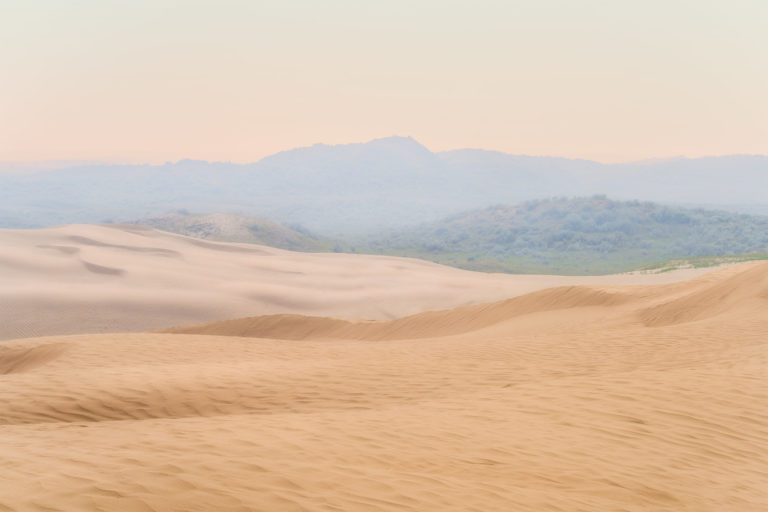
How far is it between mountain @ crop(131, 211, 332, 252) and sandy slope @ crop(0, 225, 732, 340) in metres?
71.2

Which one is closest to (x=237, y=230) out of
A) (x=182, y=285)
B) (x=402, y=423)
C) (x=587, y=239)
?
(x=587, y=239)

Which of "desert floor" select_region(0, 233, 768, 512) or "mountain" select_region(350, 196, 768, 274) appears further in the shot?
"mountain" select_region(350, 196, 768, 274)

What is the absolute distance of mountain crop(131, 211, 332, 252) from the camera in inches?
4614

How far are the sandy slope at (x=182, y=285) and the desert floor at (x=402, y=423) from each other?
11234mm

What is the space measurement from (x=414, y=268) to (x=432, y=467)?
38070 mm

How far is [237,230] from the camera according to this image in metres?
120

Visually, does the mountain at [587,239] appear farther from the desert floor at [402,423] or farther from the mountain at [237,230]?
the desert floor at [402,423]

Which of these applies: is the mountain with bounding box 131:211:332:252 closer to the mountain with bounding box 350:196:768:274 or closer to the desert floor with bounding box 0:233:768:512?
the mountain with bounding box 350:196:768:274

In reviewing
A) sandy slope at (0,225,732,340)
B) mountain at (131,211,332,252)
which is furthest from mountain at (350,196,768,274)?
sandy slope at (0,225,732,340)

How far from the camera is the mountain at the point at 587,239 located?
119062 mm

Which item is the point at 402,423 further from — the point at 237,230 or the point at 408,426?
the point at 237,230

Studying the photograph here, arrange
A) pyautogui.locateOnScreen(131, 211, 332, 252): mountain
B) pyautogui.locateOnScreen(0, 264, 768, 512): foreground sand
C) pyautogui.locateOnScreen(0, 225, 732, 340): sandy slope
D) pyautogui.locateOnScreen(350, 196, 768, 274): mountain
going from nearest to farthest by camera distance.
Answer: pyautogui.locateOnScreen(0, 264, 768, 512): foreground sand
pyautogui.locateOnScreen(0, 225, 732, 340): sandy slope
pyautogui.locateOnScreen(131, 211, 332, 252): mountain
pyautogui.locateOnScreen(350, 196, 768, 274): mountain

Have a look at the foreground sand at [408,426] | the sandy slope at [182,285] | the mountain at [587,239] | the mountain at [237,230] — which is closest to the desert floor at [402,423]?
the foreground sand at [408,426]

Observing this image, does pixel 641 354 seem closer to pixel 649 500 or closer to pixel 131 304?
pixel 649 500
